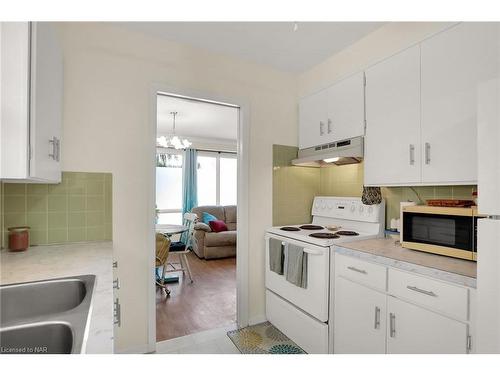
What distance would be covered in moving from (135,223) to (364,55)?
2229 mm

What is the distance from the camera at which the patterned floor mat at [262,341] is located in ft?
6.70

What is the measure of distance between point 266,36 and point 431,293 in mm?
2048

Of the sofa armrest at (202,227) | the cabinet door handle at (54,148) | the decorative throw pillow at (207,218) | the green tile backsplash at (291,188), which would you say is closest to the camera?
the cabinet door handle at (54,148)

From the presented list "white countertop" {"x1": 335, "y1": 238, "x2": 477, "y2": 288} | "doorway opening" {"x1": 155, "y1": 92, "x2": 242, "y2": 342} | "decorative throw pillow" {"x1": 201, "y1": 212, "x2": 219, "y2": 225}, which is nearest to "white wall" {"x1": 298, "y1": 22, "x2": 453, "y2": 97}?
"doorway opening" {"x1": 155, "y1": 92, "x2": 242, "y2": 342}

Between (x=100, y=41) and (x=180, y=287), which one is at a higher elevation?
(x=100, y=41)

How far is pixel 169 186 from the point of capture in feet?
19.0

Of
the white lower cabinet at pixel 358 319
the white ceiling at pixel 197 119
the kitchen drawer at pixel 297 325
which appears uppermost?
the white ceiling at pixel 197 119

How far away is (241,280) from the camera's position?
7.95 ft

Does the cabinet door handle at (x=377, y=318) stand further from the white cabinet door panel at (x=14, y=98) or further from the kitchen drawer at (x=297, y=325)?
the white cabinet door panel at (x=14, y=98)

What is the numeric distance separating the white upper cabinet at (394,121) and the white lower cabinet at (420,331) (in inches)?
31.8

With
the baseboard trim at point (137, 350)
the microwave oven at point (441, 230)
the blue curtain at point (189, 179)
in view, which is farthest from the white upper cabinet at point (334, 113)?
the blue curtain at point (189, 179)
